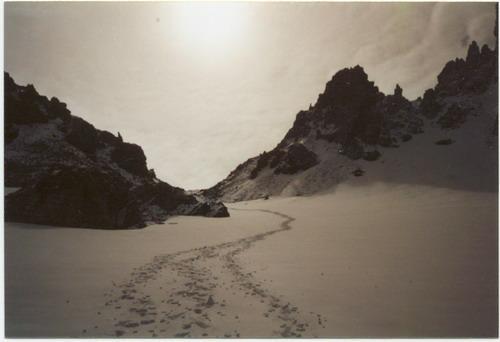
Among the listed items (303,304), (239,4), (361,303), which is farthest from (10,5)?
(361,303)

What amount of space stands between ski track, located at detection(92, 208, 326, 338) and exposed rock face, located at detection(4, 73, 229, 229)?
1214cm

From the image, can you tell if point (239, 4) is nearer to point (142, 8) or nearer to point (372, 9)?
point (142, 8)

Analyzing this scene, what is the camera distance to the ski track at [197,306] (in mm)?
8922

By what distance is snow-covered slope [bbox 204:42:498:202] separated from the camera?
226 feet

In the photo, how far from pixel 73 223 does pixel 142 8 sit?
575 inches

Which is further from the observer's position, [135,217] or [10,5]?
[135,217]

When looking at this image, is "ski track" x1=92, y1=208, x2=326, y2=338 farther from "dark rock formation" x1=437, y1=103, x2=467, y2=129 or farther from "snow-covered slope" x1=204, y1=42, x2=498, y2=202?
"dark rock formation" x1=437, y1=103, x2=467, y2=129

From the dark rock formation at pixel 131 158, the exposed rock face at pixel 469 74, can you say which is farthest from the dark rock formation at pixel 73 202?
the exposed rock face at pixel 469 74

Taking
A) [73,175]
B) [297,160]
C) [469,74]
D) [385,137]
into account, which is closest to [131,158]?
[73,175]

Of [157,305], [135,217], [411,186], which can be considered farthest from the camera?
[411,186]

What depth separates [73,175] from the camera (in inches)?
945

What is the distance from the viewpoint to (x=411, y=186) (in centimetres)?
5653

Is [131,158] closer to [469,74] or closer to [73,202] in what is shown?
[73,202]

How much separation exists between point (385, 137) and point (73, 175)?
74190 millimetres
